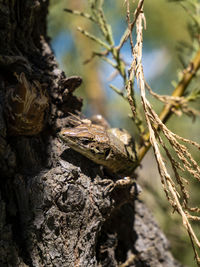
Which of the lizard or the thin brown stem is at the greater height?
the thin brown stem

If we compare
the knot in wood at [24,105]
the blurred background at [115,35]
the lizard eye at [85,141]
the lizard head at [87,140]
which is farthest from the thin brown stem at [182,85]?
the blurred background at [115,35]

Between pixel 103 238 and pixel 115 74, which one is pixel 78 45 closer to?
pixel 115 74

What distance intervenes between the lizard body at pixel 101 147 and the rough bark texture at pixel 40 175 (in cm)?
6

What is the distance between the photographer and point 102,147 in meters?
1.73

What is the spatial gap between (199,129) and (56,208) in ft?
14.0

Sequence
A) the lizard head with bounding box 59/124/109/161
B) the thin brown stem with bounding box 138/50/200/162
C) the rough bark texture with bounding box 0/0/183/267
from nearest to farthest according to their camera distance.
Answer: the rough bark texture with bounding box 0/0/183/267 → the lizard head with bounding box 59/124/109/161 → the thin brown stem with bounding box 138/50/200/162

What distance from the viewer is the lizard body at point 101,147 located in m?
1.62

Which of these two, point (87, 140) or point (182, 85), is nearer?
point (87, 140)

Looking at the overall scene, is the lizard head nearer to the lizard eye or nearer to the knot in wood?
the lizard eye

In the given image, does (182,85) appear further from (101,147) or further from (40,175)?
(40,175)

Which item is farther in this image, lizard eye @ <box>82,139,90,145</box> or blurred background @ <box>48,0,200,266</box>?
blurred background @ <box>48,0,200,266</box>

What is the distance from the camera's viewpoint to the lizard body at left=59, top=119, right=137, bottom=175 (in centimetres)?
162

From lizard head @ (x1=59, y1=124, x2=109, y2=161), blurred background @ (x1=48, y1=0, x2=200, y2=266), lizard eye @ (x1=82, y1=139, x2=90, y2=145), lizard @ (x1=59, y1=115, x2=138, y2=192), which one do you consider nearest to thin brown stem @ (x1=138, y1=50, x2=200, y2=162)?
lizard @ (x1=59, y1=115, x2=138, y2=192)

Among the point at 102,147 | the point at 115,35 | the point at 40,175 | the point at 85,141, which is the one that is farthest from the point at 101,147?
the point at 115,35
